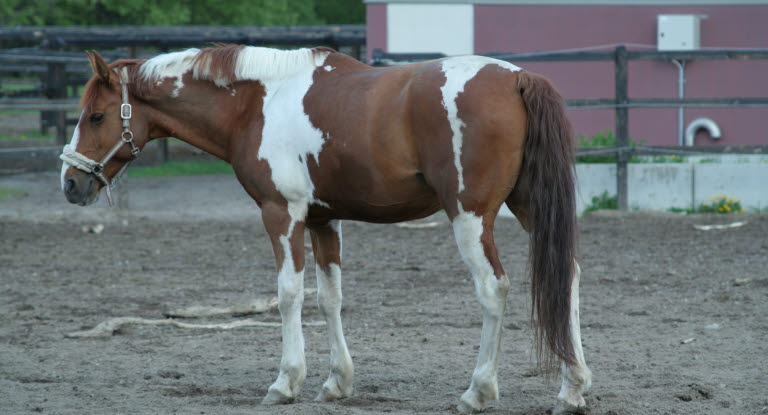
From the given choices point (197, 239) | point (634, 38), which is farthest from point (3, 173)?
point (634, 38)

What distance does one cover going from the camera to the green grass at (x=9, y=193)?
1246cm

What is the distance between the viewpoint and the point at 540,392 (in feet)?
14.1

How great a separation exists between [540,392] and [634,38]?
10.7 m

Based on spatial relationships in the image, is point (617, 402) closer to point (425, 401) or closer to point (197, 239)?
point (425, 401)

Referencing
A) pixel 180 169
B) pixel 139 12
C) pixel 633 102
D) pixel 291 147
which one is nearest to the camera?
pixel 291 147

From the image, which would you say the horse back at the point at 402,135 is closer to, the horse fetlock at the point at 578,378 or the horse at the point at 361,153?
the horse at the point at 361,153

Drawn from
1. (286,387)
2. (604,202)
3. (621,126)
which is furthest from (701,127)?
(286,387)

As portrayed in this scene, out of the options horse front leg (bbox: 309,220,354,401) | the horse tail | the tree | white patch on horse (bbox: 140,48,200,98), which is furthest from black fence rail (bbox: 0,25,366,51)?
the horse tail

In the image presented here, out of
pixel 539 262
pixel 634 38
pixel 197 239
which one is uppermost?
pixel 634 38

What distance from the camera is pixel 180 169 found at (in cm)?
1641

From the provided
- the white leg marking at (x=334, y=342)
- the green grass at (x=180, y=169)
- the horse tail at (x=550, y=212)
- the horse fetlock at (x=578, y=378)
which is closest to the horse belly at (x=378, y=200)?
the white leg marking at (x=334, y=342)

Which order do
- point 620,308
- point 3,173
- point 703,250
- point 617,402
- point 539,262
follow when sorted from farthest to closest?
point 3,173 → point 703,250 → point 620,308 → point 617,402 → point 539,262

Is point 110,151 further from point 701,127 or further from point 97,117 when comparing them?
point 701,127

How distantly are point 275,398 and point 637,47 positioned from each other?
444 inches
